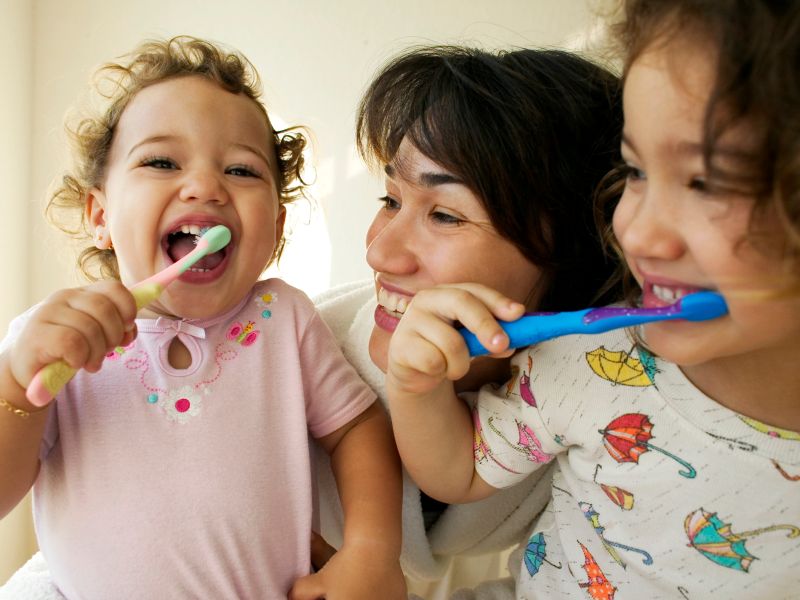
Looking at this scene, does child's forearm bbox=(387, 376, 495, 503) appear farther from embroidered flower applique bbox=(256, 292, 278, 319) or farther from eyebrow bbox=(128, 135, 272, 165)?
eyebrow bbox=(128, 135, 272, 165)

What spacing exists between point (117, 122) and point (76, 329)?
33 centimetres

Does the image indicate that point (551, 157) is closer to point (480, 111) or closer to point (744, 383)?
point (480, 111)

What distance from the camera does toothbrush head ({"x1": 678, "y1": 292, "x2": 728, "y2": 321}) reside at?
0.50 metres

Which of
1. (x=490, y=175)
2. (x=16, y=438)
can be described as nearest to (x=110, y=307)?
(x=16, y=438)

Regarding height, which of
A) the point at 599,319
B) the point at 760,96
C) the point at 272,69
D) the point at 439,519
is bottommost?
the point at 439,519

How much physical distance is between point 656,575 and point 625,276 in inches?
11.4

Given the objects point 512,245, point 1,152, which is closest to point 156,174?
point 512,245

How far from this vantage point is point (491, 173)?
701mm

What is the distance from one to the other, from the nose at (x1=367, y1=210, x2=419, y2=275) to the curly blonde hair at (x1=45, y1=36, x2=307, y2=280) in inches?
7.7

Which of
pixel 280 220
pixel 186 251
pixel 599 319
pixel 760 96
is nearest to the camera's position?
pixel 760 96

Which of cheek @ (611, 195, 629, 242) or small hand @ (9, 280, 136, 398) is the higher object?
cheek @ (611, 195, 629, 242)

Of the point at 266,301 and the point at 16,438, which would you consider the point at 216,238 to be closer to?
the point at 266,301

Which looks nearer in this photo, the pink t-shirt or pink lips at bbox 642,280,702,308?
pink lips at bbox 642,280,702,308

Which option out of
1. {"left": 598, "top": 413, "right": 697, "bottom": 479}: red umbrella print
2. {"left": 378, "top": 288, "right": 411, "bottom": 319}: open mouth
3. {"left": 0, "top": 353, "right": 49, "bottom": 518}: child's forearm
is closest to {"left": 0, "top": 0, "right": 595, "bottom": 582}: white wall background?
{"left": 378, "top": 288, "right": 411, "bottom": 319}: open mouth
